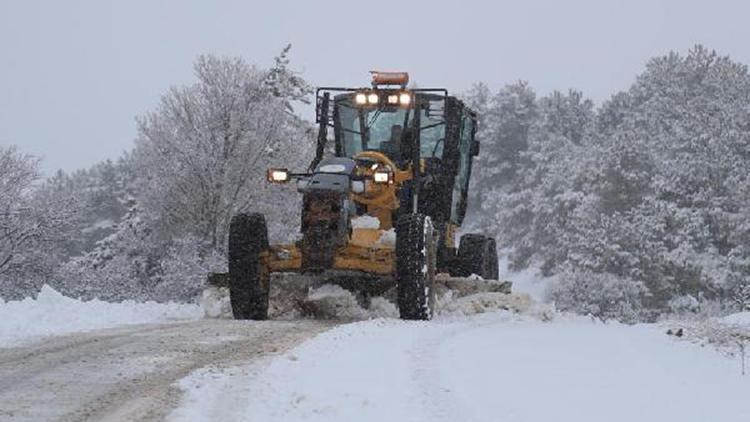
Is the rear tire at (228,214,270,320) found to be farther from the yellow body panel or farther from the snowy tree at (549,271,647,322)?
the snowy tree at (549,271,647,322)

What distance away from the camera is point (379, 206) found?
1193cm

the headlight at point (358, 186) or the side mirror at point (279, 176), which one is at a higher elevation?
the side mirror at point (279, 176)

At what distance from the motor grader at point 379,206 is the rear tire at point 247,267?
0.04 ft

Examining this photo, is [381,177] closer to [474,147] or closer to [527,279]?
[474,147]

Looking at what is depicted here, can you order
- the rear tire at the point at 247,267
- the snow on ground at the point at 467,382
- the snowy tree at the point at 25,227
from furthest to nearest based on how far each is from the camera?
1. the snowy tree at the point at 25,227
2. the rear tire at the point at 247,267
3. the snow on ground at the point at 467,382

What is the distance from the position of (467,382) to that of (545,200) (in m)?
41.5

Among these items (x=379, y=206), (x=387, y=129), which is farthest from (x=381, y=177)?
(x=387, y=129)

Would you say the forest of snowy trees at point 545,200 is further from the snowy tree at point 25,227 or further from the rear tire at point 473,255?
the rear tire at point 473,255

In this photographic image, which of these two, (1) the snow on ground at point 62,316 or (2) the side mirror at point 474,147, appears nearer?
(1) the snow on ground at point 62,316

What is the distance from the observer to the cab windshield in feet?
41.2

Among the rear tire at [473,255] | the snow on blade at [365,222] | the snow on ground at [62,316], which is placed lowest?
the snow on ground at [62,316]

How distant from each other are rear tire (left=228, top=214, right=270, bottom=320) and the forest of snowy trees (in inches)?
473

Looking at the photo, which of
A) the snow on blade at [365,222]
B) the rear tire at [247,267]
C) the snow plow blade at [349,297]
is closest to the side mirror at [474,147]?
the snow plow blade at [349,297]

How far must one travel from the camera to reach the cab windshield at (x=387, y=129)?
41.2 ft
